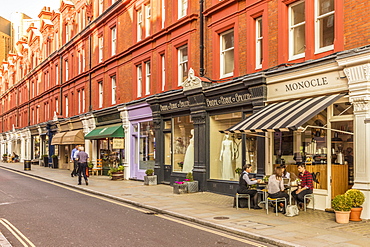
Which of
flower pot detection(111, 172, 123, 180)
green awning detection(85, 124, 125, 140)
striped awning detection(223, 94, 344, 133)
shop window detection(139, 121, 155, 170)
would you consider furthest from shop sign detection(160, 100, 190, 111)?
striped awning detection(223, 94, 344, 133)

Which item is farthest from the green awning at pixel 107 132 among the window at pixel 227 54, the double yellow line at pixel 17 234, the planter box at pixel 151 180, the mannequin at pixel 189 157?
the double yellow line at pixel 17 234

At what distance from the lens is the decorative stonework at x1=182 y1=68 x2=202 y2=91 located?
17500 mm

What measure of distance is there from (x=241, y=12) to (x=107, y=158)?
52.3 feet

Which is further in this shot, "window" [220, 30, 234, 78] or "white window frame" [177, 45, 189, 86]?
"white window frame" [177, 45, 189, 86]

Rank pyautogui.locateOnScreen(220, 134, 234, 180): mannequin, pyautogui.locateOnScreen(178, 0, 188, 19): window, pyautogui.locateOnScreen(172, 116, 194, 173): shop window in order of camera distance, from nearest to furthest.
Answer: pyautogui.locateOnScreen(220, 134, 234, 180): mannequin → pyautogui.locateOnScreen(172, 116, 194, 173): shop window → pyautogui.locateOnScreen(178, 0, 188, 19): window

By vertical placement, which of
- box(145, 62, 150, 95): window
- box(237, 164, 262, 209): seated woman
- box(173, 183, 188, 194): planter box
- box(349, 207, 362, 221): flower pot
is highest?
box(145, 62, 150, 95): window

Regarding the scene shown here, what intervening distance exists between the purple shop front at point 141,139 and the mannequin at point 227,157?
5912mm

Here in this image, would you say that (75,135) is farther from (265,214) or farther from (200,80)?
(265,214)

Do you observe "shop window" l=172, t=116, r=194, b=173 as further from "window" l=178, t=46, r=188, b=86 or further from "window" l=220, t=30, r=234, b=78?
"window" l=220, t=30, r=234, b=78

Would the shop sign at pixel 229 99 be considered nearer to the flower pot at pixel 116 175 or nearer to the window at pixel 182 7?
the window at pixel 182 7

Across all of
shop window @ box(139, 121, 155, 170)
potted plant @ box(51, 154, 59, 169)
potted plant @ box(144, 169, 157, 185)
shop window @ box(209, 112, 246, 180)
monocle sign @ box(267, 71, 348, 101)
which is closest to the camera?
monocle sign @ box(267, 71, 348, 101)

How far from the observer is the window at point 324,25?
1252 centimetres

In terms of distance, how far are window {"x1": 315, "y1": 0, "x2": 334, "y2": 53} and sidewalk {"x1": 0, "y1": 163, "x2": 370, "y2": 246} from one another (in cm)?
502

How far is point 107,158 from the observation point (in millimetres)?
28438
